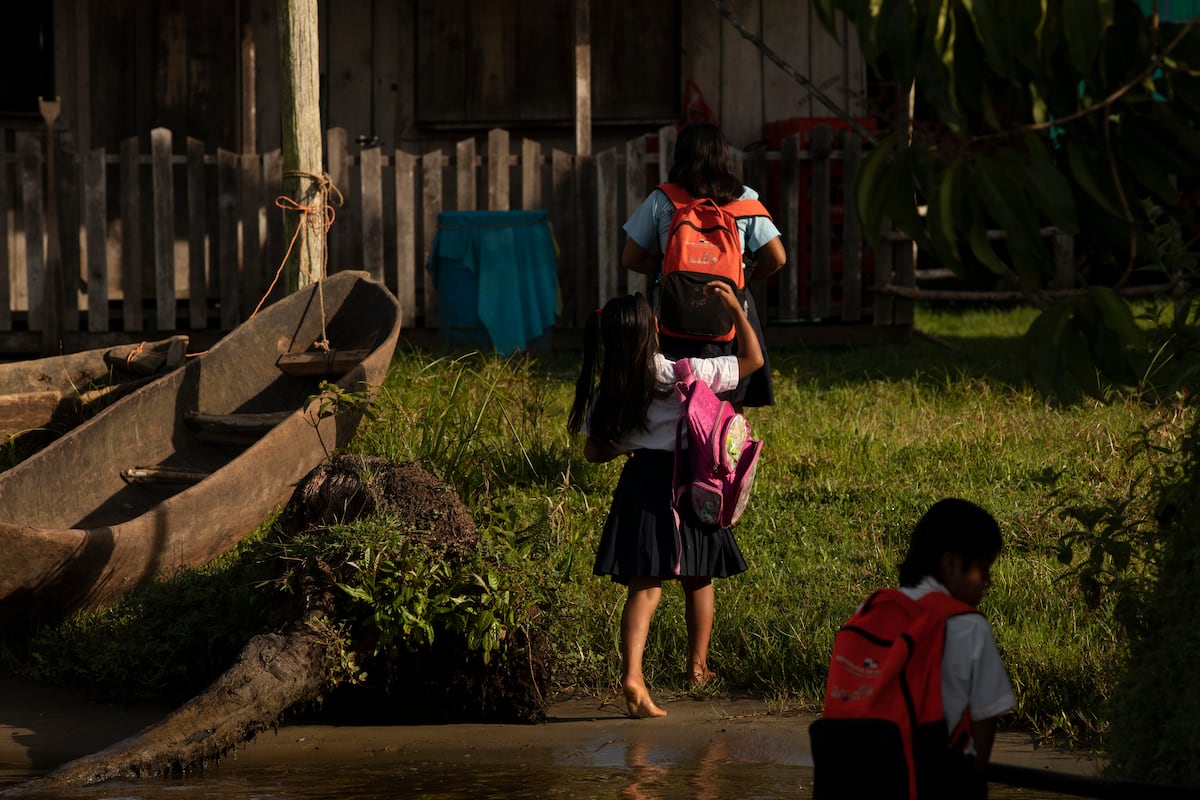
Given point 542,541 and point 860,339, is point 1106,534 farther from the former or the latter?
point 860,339

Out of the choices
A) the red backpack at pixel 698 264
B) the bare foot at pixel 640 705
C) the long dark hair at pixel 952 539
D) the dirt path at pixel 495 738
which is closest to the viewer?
the long dark hair at pixel 952 539

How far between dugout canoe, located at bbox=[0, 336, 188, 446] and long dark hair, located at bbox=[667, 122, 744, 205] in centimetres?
333

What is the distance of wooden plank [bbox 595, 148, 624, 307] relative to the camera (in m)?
11.1

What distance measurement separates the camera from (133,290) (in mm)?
11141

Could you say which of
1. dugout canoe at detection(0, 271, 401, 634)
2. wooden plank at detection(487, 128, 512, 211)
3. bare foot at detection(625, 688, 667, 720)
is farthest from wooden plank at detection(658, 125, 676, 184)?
bare foot at detection(625, 688, 667, 720)

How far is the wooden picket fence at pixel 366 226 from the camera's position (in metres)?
11.0

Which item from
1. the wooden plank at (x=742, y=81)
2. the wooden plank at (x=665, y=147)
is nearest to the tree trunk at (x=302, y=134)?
the wooden plank at (x=665, y=147)

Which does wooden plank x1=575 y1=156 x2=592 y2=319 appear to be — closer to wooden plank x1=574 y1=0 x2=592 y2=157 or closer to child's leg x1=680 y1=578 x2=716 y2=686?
wooden plank x1=574 y1=0 x2=592 y2=157

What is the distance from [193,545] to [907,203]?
441cm

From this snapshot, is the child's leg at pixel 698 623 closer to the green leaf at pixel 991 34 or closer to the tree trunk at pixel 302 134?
the green leaf at pixel 991 34

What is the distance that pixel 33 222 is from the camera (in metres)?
10.9

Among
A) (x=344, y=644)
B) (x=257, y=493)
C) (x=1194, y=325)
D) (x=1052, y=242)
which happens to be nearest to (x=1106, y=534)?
(x=1194, y=325)

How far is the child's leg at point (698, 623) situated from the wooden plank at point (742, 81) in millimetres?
8067

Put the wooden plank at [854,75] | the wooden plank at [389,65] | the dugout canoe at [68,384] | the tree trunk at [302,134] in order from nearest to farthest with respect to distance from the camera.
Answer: the dugout canoe at [68,384] → the tree trunk at [302,134] → the wooden plank at [854,75] → the wooden plank at [389,65]
